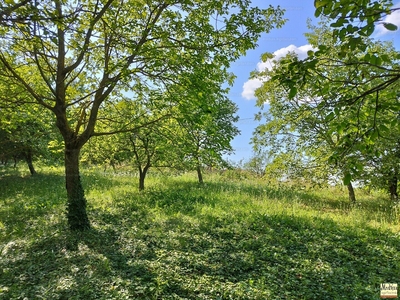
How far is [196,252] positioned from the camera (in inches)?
207

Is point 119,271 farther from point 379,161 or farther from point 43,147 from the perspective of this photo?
point 43,147

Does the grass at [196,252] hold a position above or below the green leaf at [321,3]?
below

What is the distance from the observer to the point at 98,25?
21.4 feet

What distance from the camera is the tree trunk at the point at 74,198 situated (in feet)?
21.8

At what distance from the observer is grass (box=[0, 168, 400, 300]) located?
3.91 meters

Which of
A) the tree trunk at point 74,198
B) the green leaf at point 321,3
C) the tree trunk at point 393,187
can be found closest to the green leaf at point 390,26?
the green leaf at point 321,3

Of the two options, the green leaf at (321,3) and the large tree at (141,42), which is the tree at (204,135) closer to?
the large tree at (141,42)

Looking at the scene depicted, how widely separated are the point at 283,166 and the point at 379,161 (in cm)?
329

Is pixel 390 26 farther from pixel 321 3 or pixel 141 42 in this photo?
pixel 141 42

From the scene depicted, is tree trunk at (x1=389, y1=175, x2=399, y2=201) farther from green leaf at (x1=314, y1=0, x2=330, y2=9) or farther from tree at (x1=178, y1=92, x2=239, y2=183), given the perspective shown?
green leaf at (x1=314, y1=0, x2=330, y2=9)

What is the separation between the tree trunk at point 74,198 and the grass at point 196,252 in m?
0.34

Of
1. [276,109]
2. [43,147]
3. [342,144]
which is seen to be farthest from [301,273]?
[43,147]

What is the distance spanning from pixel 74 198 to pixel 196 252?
3.65 m

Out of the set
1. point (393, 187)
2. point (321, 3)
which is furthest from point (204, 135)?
point (393, 187)
